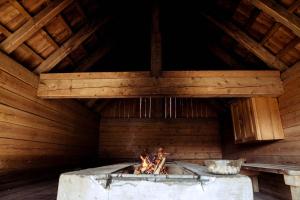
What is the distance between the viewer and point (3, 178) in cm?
315

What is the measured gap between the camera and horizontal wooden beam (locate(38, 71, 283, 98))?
374cm

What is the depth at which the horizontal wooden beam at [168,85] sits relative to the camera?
3.74m

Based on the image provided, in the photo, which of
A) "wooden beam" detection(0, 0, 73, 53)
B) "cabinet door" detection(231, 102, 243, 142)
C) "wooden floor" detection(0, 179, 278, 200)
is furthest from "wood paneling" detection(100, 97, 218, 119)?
"wooden beam" detection(0, 0, 73, 53)

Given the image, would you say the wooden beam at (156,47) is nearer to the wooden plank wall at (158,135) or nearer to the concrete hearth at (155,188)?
the concrete hearth at (155,188)

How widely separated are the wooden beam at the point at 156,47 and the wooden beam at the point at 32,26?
61.1 inches

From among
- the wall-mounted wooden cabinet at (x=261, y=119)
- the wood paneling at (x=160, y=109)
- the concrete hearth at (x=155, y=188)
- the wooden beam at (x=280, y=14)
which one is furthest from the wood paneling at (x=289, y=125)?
the wood paneling at (x=160, y=109)

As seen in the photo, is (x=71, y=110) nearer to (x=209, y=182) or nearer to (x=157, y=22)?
(x=157, y=22)

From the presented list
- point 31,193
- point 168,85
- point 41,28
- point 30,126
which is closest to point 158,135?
point 168,85

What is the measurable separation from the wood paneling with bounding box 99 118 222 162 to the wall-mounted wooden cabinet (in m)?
2.89

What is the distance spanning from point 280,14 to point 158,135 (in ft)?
17.6

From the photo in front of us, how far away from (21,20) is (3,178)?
2468 mm

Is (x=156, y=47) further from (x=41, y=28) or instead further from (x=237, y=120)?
(x=237, y=120)

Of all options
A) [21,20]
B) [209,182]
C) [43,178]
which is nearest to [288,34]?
[209,182]

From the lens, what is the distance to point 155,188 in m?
1.87
